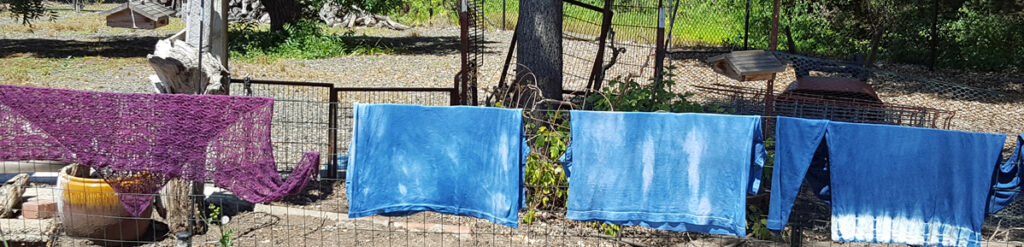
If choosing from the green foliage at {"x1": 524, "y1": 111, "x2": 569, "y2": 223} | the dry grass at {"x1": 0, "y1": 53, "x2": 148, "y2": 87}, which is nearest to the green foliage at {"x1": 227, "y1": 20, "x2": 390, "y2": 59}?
the dry grass at {"x1": 0, "y1": 53, "x2": 148, "y2": 87}

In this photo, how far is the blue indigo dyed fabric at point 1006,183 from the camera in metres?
4.75

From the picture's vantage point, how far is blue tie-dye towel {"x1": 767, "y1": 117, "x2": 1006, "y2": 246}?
4.73 m

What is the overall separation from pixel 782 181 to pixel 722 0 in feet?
41.5

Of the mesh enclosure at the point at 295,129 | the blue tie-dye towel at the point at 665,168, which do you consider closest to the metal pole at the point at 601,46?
the mesh enclosure at the point at 295,129

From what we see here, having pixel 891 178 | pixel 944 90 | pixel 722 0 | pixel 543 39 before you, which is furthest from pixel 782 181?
pixel 722 0

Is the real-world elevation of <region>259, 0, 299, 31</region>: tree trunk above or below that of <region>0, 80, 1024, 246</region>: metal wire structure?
above

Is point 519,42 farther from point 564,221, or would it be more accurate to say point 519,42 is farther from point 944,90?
point 944,90

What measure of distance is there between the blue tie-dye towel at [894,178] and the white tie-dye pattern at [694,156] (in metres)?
0.42

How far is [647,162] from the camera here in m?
4.93

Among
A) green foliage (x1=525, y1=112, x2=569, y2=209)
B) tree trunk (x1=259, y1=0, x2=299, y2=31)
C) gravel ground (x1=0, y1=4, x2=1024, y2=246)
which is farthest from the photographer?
tree trunk (x1=259, y1=0, x2=299, y2=31)

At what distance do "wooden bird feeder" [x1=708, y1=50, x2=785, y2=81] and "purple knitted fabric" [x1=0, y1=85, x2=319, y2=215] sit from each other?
383 cm

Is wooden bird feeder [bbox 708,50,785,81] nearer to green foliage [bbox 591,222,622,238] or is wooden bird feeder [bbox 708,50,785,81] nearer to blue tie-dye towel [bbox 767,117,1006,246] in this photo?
green foliage [bbox 591,222,622,238]

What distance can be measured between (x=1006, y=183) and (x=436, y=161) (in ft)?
10.8

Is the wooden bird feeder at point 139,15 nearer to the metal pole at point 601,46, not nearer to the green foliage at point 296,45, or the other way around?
the metal pole at point 601,46
